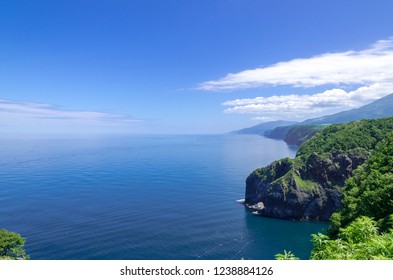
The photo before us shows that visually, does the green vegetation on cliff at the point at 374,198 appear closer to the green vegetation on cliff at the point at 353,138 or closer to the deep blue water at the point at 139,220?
the deep blue water at the point at 139,220

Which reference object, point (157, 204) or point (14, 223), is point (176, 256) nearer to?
point (157, 204)

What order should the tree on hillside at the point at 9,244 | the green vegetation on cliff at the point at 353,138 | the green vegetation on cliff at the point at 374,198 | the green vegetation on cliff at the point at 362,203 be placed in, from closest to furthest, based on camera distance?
the green vegetation on cliff at the point at 362,203, the green vegetation on cliff at the point at 374,198, the tree on hillside at the point at 9,244, the green vegetation on cliff at the point at 353,138

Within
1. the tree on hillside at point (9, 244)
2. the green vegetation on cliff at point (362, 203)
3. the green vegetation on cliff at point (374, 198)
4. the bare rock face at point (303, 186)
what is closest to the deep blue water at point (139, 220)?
the bare rock face at point (303, 186)

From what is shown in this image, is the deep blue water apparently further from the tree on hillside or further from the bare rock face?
the tree on hillside

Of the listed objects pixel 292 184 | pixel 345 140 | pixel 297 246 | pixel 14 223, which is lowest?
pixel 297 246

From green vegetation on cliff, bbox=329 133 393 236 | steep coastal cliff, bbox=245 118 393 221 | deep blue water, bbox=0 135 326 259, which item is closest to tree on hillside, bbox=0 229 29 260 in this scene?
deep blue water, bbox=0 135 326 259

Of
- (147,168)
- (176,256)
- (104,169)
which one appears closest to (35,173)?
(104,169)

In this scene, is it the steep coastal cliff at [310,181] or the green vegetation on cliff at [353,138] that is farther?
the green vegetation on cliff at [353,138]

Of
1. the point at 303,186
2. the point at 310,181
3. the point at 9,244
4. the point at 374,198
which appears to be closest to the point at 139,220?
the point at 9,244

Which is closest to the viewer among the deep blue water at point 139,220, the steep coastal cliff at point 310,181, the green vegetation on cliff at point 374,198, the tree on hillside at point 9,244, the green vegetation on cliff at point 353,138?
the green vegetation on cliff at point 374,198

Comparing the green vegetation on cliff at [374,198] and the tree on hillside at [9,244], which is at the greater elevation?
the green vegetation on cliff at [374,198]
